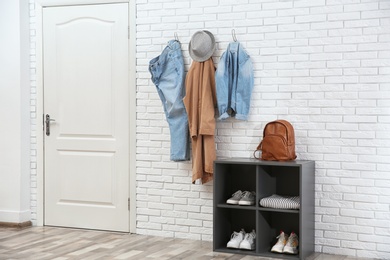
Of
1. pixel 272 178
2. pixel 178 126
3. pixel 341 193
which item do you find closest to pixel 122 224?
pixel 178 126

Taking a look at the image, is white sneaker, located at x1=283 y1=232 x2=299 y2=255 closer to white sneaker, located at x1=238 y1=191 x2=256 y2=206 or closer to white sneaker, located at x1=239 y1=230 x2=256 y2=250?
white sneaker, located at x1=239 y1=230 x2=256 y2=250

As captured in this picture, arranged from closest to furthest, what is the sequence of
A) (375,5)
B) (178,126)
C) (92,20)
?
1. (375,5)
2. (178,126)
3. (92,20)

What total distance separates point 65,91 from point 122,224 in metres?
1.35

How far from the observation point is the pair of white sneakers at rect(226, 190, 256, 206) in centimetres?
547

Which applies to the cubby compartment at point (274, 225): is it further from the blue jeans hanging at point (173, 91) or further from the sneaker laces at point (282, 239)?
the blue jeans hanging at point (173, 91)

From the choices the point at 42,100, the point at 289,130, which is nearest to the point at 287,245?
the point at 289,130

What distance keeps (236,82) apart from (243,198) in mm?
957

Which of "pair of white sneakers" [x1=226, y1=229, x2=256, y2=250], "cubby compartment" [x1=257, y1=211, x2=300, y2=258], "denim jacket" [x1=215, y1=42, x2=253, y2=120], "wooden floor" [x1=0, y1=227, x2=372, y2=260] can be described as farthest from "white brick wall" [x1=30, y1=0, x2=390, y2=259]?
"pair of white sneakers" [x1=226, y1=229, x2=256, y2=250]

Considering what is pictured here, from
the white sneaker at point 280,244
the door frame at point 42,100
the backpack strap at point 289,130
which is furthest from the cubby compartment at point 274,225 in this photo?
the door frame at point 42,100

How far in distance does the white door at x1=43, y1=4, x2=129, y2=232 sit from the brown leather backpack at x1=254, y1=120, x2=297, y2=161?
4.73ft

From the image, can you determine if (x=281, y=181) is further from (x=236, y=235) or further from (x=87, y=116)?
(x=87, y=116)

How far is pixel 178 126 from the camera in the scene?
594 centimetres

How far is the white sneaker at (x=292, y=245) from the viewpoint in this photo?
5332 mm

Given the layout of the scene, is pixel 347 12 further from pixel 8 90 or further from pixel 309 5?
pixel 8 90
